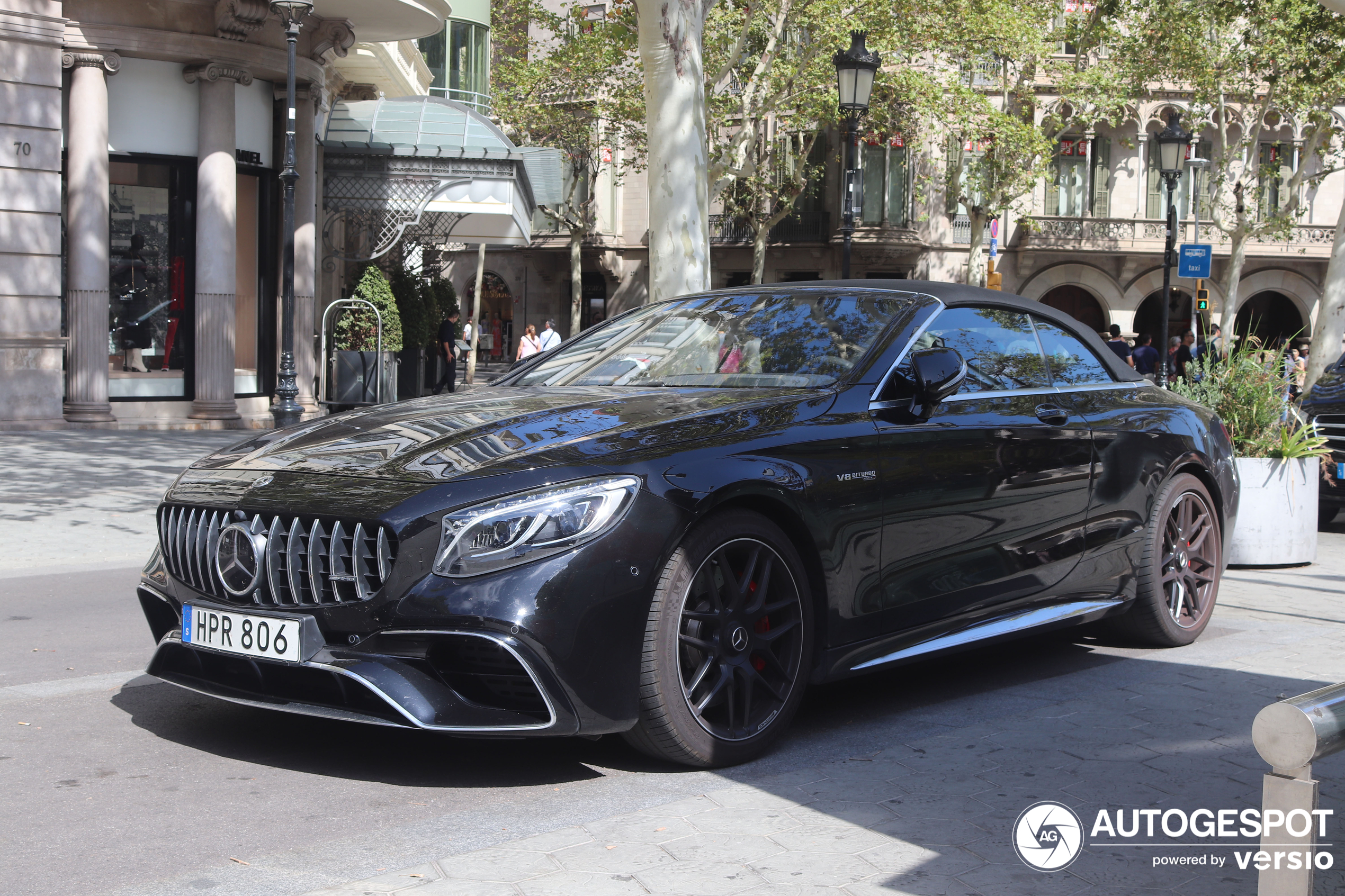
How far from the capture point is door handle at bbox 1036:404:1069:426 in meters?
5.62

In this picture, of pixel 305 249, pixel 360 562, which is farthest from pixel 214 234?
pixel 360 562

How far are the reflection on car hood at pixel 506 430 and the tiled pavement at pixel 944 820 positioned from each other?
1.06 meters

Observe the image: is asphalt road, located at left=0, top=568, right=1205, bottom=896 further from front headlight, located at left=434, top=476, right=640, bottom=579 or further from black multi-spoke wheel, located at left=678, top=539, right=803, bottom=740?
front headlight, located at left=434, top=476, right=640, bottom=579

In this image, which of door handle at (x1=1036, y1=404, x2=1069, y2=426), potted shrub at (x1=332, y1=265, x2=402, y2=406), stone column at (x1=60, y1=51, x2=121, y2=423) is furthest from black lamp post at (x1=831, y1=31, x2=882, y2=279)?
door handle at (x1=1036, y1=404, x2=1069, y2=426)

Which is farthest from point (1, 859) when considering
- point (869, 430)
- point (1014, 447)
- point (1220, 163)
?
point (1220, 163)

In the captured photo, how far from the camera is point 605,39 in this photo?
123 ft

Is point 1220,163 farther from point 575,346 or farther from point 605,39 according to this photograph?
point 575,346

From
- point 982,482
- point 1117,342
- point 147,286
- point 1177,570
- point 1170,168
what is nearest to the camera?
point 982,482

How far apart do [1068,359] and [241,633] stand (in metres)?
3.66

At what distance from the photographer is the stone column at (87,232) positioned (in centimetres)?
1766

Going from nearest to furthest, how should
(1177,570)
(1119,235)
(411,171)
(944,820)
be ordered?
(944,820)
(1177,570)
(411,171)
(1119,235)

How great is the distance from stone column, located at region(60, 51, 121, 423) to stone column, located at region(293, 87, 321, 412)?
3210 millimetres

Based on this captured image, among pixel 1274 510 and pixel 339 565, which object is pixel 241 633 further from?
pixel 1274 510

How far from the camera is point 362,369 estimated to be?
20969mm
